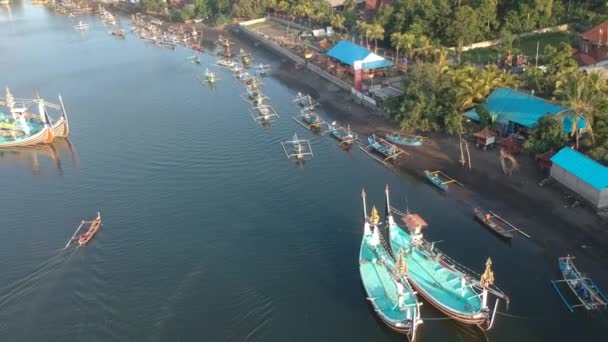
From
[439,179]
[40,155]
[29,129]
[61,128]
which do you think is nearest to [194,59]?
[61,128]

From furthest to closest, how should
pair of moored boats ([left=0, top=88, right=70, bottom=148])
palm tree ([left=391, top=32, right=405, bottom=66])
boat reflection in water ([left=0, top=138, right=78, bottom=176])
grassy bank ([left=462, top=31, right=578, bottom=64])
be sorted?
1. palm tree ([left=391, top=32, right=405, bottom=66])
2. grassy bank ([left=462, top=31, right=578, bottom=64])
3. pair of moored boats ([left=0, top=88, right=70, bottom=148])
4. boat reflection in water ([left=0, top=138, right=78, bottom=176])

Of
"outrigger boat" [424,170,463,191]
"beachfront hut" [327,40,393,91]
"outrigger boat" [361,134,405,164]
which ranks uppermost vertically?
"beachfront hut" [327,40,393,91]

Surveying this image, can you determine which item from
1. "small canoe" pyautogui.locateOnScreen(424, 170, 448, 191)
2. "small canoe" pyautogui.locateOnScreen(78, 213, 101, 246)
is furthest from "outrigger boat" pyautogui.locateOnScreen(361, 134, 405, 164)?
"small canoe" pyautogui.locateOnScreen(78, 213, 101, 246)

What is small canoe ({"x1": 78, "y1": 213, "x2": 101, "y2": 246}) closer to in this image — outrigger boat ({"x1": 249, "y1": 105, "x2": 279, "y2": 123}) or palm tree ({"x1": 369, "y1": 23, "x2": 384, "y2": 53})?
outrigger boat ({"x1": 249, "y1": 105, "x2": 279, "y2": 123})

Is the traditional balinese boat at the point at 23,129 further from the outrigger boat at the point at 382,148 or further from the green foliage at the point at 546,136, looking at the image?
the green foliage at the point at 546,136

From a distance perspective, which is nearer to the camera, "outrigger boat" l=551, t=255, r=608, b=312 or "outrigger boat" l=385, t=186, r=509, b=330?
"outrigger boat" l=385, t=186, r=509, b=330

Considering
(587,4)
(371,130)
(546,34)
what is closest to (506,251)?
(371,130)
